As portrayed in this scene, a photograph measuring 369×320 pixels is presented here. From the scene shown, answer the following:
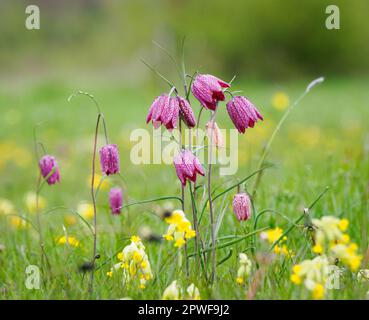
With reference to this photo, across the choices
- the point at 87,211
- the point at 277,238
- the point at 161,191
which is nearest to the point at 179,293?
the point at 277,238

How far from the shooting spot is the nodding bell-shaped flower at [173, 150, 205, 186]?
5.20 feet

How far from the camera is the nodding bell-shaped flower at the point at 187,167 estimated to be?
1584mm

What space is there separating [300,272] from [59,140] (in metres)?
5.10

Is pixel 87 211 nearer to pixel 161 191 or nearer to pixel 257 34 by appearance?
pixel 161 191

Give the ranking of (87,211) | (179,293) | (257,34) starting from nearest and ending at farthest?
(179,293) < (87,211) < (257,34)

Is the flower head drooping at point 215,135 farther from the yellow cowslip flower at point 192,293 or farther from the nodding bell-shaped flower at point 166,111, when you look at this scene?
the yellow cowslip flower at point 192,293

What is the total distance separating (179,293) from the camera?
150 centimetres

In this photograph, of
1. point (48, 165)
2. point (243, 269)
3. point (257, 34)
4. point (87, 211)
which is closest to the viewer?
point (243, 269)

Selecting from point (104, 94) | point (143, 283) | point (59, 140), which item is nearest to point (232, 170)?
point (143, 283)

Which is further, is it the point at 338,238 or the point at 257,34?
the point at 257,34

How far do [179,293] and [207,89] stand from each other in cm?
51

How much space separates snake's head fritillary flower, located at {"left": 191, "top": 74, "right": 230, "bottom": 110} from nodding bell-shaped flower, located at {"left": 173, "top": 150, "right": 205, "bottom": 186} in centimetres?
14

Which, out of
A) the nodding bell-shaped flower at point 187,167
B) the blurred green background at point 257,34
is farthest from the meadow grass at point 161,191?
the blurred green background at point 257,34
